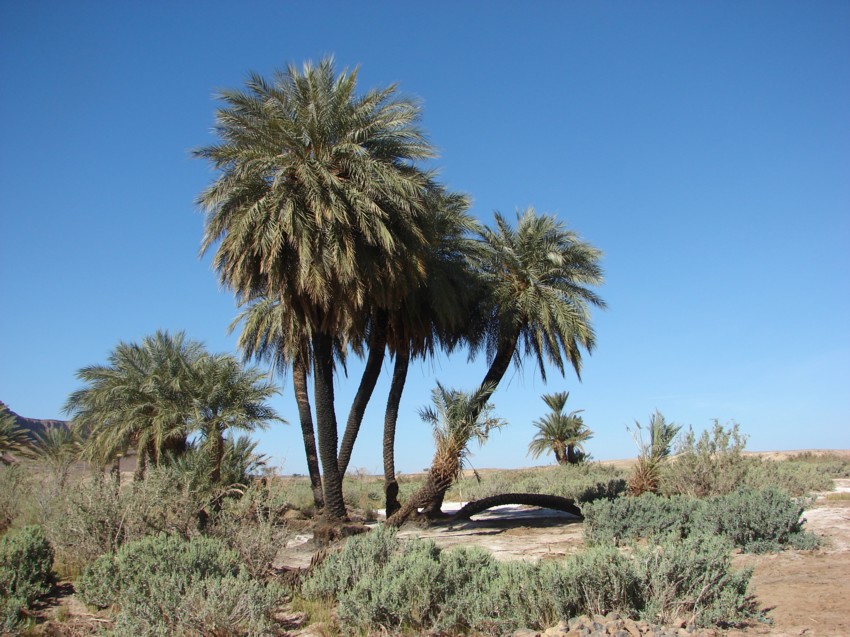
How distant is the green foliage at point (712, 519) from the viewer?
33.6 feet

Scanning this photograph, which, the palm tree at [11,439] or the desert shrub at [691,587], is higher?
the palm tree at [11,439]

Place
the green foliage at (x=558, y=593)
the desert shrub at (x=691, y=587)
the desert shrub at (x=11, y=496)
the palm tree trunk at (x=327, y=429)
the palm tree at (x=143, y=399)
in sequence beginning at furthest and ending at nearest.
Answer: the palm tree at (x=143, y=399) → the palm tree trunk at (x=327, y=429) → the desert shrub at (x=11, y=496) → the green foliage at (x=558, y=593) → the desert shrub at (x=691, y=587)

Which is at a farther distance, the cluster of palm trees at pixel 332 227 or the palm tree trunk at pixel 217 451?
the palm tree trunk at pixel 217 451

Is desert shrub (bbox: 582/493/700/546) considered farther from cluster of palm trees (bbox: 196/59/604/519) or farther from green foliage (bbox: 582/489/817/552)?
cluster of palm trees (bbox: 196/59/604/519)

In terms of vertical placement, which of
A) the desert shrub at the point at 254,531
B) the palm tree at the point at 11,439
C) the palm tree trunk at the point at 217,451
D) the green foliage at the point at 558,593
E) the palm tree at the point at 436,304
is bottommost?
the green foliage at the point at 558,593

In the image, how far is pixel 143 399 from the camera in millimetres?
21672

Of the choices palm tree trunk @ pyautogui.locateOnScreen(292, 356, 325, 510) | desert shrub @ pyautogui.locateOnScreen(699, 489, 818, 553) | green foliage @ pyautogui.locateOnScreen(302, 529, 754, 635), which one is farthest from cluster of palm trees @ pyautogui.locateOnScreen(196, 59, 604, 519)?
green foliage @ pyautogui.locateOnScreen(302, 529, 754, 635)

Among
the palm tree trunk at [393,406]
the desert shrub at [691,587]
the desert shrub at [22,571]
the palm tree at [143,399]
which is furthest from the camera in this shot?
the palm tree at [143,399]

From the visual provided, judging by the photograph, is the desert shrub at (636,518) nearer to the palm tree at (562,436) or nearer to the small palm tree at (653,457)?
the small palm tree at (653,457)

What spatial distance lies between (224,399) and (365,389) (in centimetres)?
642

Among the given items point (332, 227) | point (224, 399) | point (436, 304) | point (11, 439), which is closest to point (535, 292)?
point (436, 304)

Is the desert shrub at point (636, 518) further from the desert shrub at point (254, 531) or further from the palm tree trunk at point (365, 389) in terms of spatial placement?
the palm tree trunk at point (365, 389)

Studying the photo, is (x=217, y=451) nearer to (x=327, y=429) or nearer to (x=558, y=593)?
(x=327, y=429)

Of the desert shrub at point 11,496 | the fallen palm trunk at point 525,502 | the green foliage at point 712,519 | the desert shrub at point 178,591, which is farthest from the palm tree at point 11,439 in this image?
the green foliage at point 712,519
